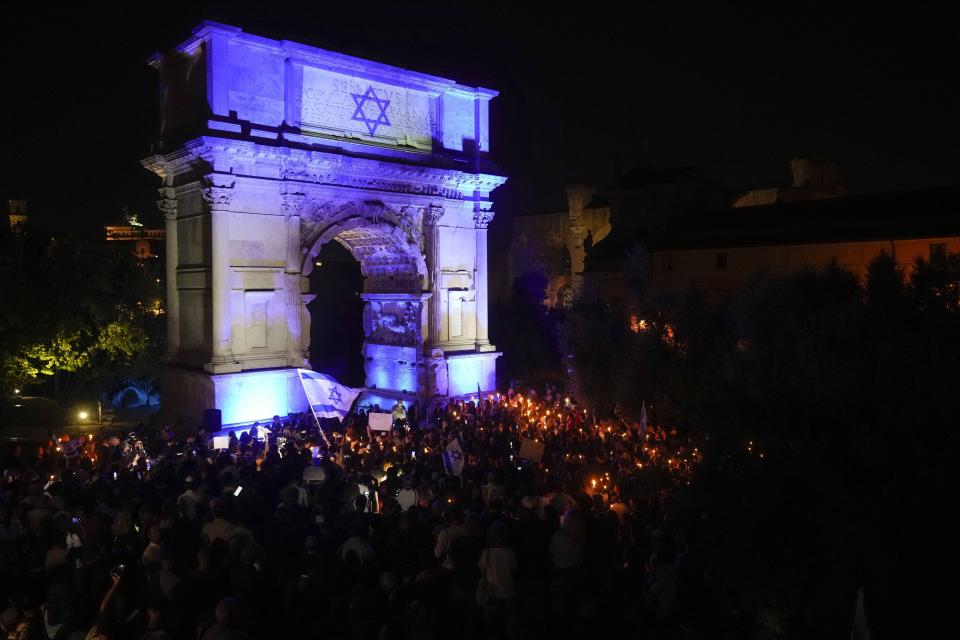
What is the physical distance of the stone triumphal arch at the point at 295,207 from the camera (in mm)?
16594

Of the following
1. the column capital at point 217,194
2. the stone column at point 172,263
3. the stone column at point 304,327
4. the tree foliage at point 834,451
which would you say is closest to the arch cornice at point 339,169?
the column capital at point 217,194

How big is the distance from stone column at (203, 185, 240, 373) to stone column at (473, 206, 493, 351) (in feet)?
24.3

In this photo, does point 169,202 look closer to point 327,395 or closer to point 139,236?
point 327,395

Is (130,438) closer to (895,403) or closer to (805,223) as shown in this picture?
(895,403)

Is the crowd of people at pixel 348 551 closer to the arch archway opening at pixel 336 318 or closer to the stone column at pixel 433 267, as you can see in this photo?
the stone column at pixel 433 267

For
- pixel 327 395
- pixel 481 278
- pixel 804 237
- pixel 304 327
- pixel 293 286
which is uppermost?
pixel 804 237

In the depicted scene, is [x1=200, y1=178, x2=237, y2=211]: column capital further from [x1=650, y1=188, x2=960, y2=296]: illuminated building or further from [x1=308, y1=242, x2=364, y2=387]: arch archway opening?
[x1=308, y1=242, x2=364, y2=387]: arch archway opening

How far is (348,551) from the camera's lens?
699 centimetres

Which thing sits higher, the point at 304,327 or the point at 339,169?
the point at 339,169

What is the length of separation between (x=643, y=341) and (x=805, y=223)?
13170mm

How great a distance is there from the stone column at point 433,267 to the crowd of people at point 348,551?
8304mm

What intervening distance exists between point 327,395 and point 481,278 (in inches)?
254

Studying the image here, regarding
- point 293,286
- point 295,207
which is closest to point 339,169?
point 295,207

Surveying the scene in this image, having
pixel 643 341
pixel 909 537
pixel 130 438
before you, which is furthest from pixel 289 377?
pixel 909 537
